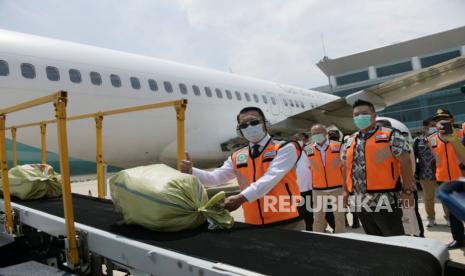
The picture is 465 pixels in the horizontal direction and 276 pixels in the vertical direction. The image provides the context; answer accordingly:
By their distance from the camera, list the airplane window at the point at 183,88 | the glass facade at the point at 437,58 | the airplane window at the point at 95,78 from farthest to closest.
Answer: the glass facade at the point at 437,58 < the airplane window at the point at 183,88 < the airplane window at the point at 95,78

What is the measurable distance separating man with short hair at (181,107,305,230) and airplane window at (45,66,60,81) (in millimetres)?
5876

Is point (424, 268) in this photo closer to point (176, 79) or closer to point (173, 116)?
point (173, 116)

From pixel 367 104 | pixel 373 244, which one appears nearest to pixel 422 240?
pixel 373 244

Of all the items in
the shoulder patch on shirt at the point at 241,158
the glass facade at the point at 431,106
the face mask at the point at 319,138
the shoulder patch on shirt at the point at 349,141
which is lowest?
the shoulder patch on shirt at the point at 241,158

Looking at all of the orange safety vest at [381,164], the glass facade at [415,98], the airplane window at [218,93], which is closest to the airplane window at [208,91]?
the airplane window at [218,93]

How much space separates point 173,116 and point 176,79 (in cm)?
111

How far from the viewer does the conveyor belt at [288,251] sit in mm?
1590

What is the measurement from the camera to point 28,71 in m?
7.61

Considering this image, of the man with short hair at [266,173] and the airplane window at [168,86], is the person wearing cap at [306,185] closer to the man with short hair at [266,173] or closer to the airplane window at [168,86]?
the man with short hair at [266,173]

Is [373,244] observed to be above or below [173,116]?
below

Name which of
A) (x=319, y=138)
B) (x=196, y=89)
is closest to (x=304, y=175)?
(x=319, y=138)

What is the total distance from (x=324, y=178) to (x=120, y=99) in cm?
518

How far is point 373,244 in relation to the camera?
1.91 metres

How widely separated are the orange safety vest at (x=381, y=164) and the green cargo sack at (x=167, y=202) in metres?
1.55
